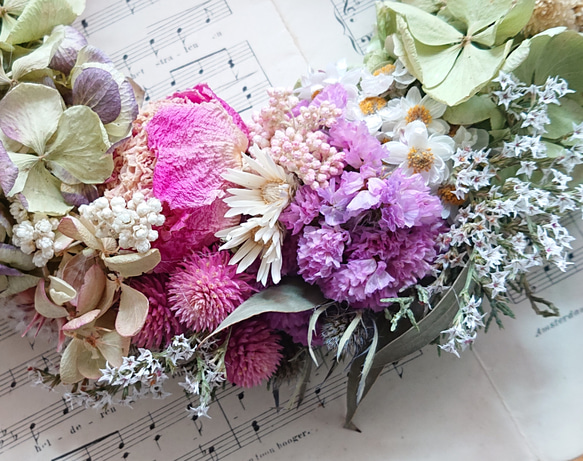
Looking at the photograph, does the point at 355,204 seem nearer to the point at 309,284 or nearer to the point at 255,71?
the point at 309,284

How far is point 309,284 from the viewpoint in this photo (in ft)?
2.10

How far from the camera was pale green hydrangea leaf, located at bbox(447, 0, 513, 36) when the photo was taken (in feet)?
2.07

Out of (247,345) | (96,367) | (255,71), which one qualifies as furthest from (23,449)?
(255,71)

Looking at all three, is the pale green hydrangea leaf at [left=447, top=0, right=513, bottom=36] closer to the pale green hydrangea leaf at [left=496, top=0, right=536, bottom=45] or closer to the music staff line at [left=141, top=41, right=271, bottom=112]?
the pale green hydrangea leaf at [left=496, top=0, right=536, bottom=45]

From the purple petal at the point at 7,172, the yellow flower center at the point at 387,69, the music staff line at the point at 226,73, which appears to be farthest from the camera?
the music staff line at the point at 226,73

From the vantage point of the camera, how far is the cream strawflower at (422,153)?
0.60 metres

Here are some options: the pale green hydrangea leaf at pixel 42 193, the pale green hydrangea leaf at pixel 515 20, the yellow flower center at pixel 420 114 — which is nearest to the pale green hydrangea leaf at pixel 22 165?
the pale green hydrangea leaf at pixel 42 193

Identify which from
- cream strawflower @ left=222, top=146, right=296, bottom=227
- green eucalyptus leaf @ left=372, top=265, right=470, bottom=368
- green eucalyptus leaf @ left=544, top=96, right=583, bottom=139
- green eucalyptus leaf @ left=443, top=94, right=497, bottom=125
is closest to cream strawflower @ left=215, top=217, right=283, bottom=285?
cream strawflower @ left=222, top=146, right=296, bottom=227

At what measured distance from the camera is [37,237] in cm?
59

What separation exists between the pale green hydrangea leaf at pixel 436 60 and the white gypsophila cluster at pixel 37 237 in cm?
47

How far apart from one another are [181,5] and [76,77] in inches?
10.9

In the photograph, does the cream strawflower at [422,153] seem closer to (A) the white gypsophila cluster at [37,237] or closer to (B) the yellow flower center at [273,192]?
(B) the yellow flower center at [273,192]

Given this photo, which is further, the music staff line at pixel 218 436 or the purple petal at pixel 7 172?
the music staff line at pixel 218 436

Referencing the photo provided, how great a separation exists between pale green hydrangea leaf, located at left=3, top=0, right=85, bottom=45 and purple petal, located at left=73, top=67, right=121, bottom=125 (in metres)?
0.10
